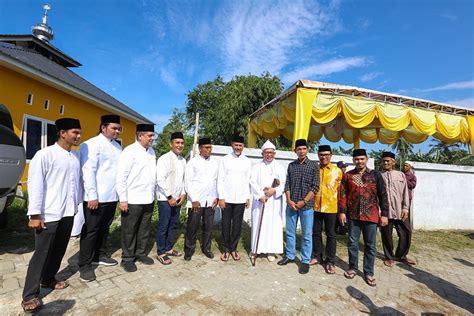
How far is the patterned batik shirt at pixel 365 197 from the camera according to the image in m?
3.79

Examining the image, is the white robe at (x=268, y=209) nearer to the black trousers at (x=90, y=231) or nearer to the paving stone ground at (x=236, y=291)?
the paving stone ground at (x=236, y=291)

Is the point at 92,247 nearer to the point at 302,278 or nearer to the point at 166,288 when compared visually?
the point at 166,288

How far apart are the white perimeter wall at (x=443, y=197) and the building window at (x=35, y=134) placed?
11561mm

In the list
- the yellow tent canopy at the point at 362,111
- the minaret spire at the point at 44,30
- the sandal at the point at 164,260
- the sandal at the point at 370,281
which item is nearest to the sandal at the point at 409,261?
the sandal at the point at 370,281

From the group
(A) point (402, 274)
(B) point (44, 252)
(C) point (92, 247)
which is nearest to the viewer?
(B) point (44, 252)

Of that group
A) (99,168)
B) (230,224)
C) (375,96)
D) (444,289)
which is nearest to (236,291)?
(230,224)

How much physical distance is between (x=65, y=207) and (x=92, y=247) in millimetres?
884

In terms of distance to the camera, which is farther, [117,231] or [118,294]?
[117,231]

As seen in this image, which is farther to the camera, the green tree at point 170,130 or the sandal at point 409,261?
the green tree at point 170,130

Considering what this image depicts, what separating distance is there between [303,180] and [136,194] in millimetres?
2574

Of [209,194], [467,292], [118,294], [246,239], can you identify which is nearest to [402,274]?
[467,292]

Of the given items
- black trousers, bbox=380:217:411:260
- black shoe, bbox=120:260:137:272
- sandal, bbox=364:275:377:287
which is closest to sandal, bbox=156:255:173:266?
black shoe, bbox=120:260:137:272

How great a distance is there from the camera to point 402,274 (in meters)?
4.15

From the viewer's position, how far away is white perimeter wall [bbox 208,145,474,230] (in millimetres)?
7746
